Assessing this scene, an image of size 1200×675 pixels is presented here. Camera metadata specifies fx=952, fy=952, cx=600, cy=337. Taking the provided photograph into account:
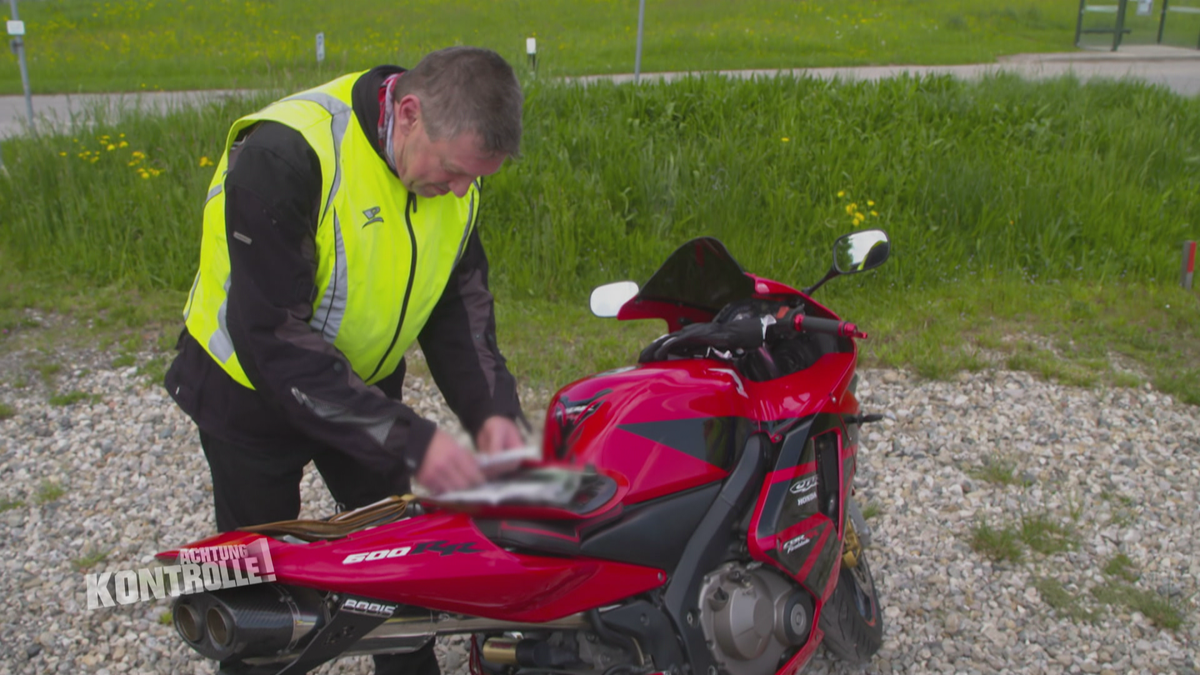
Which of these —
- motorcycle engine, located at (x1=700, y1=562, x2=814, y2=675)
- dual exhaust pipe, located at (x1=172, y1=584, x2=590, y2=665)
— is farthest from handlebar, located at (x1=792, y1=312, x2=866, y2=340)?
dual exhaust pipe, located at (x1=172, y1=584, x2=590, y2=665)

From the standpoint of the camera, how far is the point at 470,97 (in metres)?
1.77

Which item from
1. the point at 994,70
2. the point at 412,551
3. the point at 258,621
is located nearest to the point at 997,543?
the point at 412,551

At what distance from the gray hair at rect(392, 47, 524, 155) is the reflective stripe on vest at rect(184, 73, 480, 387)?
257 mm

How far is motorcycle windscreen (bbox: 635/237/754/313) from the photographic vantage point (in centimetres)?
251

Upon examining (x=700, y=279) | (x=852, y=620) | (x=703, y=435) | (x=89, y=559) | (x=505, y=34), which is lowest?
(x=89, y=559)

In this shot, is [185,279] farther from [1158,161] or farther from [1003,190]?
[1158,161]

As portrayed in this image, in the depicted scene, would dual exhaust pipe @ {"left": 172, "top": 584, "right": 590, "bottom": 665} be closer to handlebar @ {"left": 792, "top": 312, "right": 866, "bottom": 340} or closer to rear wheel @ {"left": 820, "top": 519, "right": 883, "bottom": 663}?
handlebar @ {"left": 792, "top": 312, "right": 866, "bottom": 340}

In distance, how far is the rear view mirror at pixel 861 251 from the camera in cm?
251

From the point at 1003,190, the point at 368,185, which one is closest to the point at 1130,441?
the point at 1003,190

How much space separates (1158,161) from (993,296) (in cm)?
208

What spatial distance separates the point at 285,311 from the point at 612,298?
0.98 metres

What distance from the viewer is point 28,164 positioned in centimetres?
618

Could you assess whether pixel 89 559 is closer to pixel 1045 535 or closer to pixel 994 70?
pixel 1045 535

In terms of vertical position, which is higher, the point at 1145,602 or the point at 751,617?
the point at 751,617
